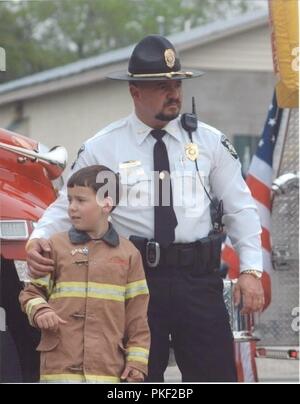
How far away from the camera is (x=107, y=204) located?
198 inches

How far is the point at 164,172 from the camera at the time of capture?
5234mm

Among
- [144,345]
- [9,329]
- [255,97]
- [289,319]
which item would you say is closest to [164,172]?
[144,345]

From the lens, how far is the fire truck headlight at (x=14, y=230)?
5.66 metres

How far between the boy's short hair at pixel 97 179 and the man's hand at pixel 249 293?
2.02 ft

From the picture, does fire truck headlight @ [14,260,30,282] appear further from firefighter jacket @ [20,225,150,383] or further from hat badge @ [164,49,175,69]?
hat badge @ [164,49,175,69]

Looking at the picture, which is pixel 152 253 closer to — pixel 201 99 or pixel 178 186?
pixel 178 186

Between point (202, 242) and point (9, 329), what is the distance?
1.10 m

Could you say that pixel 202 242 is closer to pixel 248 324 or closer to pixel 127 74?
pixel 127 74

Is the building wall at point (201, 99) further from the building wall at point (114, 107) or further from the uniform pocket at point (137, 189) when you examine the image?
the uniform pocket at point (137, 189)

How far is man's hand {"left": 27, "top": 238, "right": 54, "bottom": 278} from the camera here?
4867 mm

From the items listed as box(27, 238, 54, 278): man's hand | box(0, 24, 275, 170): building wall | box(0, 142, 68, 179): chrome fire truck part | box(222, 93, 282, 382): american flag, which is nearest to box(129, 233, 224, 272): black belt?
box(27, 238, 54, 278): man's hand

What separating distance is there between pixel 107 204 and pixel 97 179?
10cm

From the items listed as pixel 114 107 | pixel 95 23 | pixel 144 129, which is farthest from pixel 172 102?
pixel 95 23

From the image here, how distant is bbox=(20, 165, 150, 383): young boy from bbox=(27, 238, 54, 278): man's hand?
3cm
